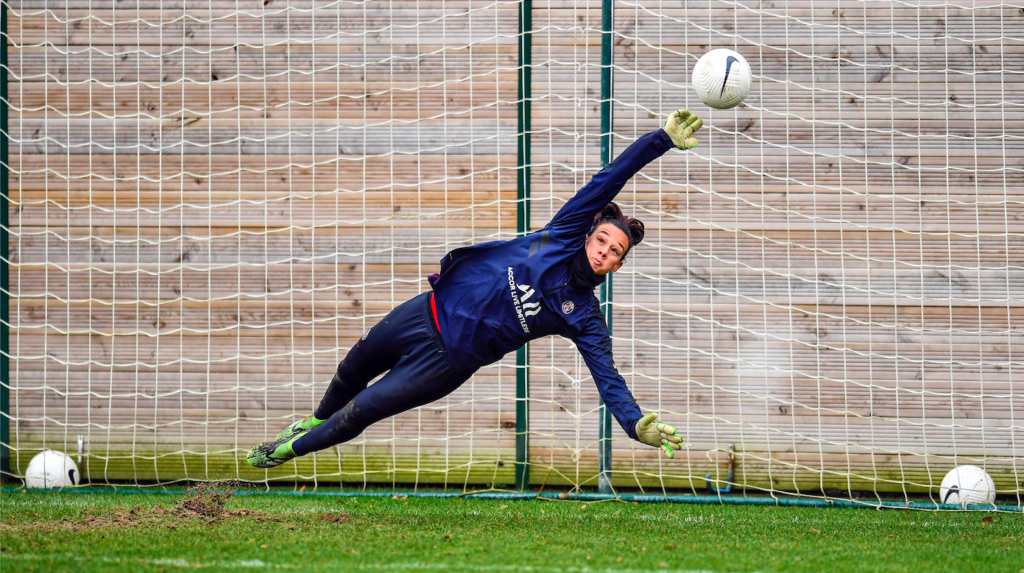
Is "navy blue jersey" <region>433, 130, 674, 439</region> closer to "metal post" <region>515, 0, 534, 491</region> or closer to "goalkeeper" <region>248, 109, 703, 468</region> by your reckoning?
"goalkeeper" <region>248, 109, 703, 468</region>

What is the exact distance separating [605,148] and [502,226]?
0.85m

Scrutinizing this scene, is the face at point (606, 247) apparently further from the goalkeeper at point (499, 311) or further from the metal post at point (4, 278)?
the metal post at point (4, 278)

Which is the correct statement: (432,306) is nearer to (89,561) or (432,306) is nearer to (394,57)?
(89,561)

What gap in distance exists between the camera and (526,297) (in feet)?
13.6

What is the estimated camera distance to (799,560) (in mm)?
3668

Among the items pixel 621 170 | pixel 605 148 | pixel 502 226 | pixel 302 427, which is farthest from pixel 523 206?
pixel 302 427

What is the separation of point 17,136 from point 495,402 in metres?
3.79

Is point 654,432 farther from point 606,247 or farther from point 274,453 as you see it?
point 274,453

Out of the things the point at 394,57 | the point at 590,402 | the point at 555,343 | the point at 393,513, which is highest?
the point at 394,57

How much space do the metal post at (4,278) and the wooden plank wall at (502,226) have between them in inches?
3.3

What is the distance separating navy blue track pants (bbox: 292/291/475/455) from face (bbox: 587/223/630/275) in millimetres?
828

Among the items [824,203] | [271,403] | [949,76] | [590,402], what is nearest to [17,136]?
[271,403]

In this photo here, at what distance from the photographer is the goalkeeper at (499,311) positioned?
4141 mm

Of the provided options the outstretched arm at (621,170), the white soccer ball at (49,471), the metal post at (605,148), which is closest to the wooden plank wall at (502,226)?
the metal post at (605,148)
